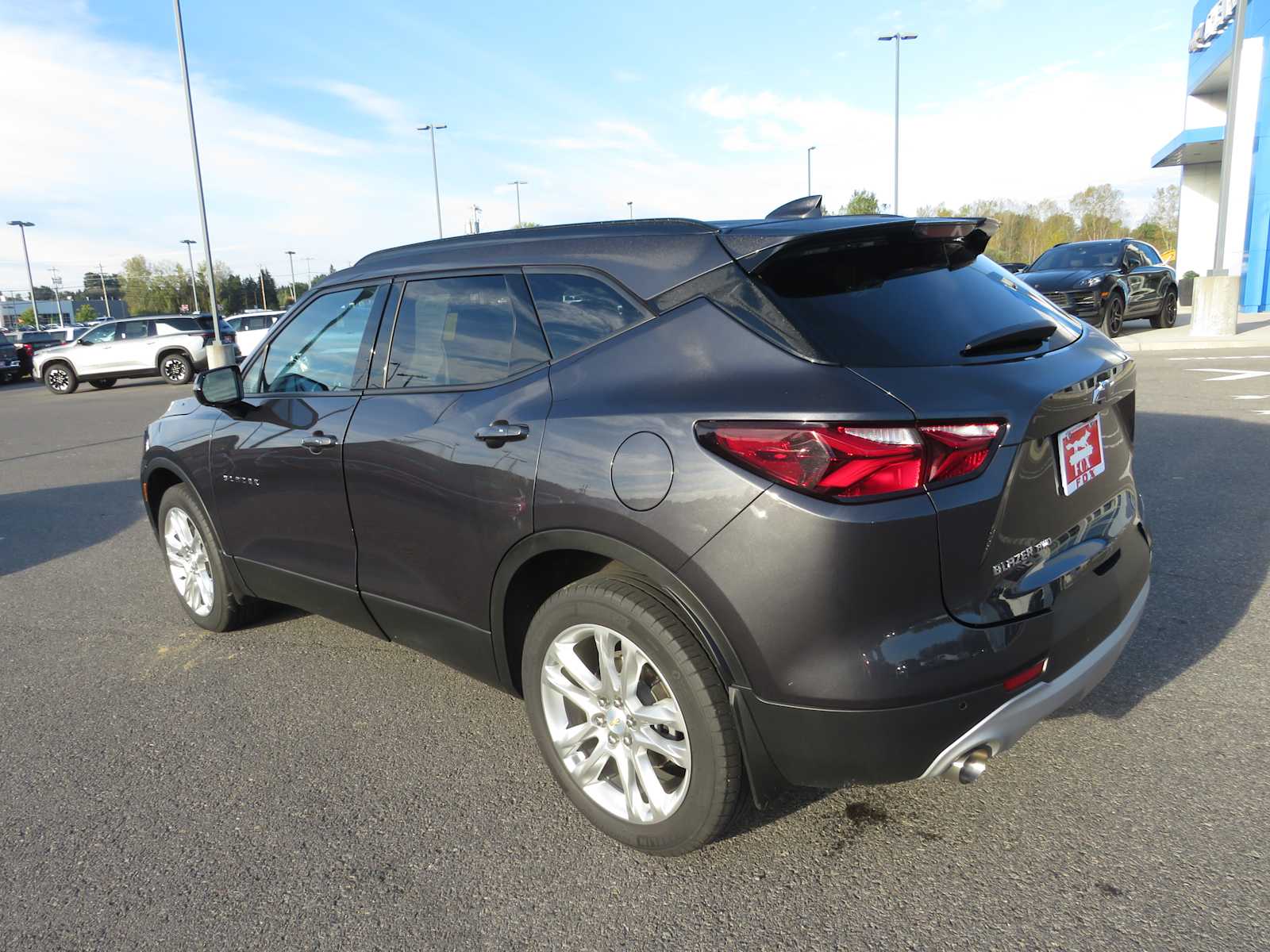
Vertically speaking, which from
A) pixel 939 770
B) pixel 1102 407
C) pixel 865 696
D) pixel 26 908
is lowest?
pixel 26 908

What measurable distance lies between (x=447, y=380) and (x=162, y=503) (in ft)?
8.15

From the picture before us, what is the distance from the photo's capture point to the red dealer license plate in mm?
2430


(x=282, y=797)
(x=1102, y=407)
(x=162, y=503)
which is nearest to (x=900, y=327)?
(x=1102, y=407)

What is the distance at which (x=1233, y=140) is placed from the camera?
22000 millimetres

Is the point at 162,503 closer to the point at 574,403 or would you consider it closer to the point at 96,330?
the point at 574,403

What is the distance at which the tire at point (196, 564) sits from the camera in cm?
437

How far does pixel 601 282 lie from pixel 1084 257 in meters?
17.3

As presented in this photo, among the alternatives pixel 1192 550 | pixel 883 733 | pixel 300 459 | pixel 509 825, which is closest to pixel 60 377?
pixel 300 459

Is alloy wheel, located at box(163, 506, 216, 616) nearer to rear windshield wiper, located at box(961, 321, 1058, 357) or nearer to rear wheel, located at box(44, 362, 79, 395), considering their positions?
rear windshield wiper, located at box(961, 321, 1058, 357)

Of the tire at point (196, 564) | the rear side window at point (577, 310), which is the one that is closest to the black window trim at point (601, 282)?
the rear side window at point (577, 310)

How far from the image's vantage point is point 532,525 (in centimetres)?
265

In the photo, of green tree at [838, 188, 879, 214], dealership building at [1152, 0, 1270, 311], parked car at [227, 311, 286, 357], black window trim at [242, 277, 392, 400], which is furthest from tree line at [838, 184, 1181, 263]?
black window trim at [242, 277, 392, 400]

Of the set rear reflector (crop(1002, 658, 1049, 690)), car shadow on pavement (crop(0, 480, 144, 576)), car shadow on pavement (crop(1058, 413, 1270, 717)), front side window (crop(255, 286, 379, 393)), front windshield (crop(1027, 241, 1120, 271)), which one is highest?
front windshield (crop(1027, 241, 1120, 271))

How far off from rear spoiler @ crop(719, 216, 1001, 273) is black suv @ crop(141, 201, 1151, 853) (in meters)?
0.01
